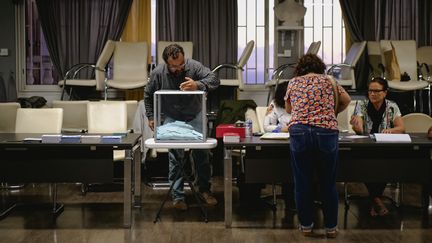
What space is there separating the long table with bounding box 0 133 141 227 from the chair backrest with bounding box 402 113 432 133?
2.66 m

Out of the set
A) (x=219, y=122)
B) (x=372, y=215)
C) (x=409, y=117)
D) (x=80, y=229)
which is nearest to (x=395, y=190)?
(x=409, y=117)

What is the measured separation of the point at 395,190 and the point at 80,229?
3.14 m

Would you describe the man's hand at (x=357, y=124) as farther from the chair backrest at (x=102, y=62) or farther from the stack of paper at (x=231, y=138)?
the chair backrest at (x=102, y=62)

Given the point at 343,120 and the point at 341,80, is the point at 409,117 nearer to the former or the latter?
the point at 343,120

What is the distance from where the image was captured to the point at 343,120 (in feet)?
21.4

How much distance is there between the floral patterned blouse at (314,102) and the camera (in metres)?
4.05

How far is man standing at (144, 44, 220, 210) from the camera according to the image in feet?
16.0

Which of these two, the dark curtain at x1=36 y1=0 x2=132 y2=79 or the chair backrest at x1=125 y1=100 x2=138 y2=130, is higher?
the dark curtain at x1=36 y1=0 x2=132 y2=79

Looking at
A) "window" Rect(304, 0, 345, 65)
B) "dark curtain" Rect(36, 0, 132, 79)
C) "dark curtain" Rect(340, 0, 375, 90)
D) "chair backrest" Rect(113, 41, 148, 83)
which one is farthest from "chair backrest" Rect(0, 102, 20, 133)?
"dark curtain" Rect(340, 0, 375, 90)

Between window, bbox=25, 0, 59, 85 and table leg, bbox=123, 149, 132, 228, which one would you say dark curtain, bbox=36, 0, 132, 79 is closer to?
window, bbox=25, 0, 59, 85

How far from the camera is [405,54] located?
8.00 metres

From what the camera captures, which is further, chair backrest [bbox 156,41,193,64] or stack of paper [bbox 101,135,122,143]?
chair backrest [bbox 156,41,193,64]

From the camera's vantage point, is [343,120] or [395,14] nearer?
[343,120]

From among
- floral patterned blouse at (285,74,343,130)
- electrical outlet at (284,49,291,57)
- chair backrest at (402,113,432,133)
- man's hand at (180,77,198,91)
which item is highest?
electrical outlet at (284,49,291,57)
